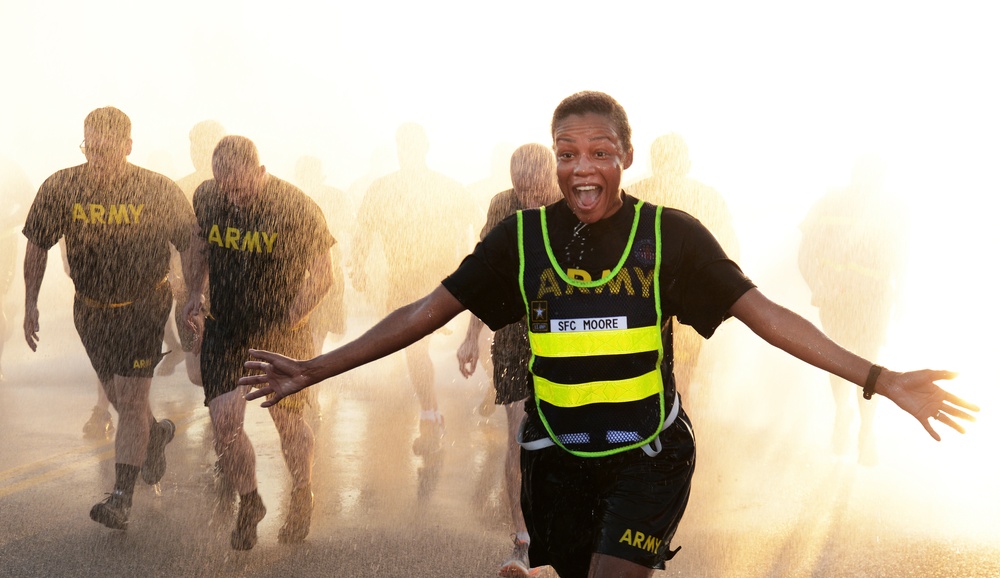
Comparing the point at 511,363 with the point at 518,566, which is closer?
the point at 518,566

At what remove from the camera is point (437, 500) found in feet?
20.2

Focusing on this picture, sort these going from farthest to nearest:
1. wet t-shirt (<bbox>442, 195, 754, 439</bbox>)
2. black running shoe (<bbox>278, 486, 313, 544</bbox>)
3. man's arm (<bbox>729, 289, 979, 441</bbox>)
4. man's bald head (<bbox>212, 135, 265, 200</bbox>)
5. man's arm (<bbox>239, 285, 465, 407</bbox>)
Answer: black running shoe (<bbox>278, 486, 313, 544</bbox>) → man's bald head (<bbox>212, 135, 265, 200</bbox>) → man's arm (<bbox>239, 285, 465, 407</bbox>) → wet t-shirt (<bbox>442, 195, 754, 439</bbox>) → man's arm (<bbox>729, 289, 979, 441</bbox>)

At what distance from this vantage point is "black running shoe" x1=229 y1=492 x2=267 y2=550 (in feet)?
17.1

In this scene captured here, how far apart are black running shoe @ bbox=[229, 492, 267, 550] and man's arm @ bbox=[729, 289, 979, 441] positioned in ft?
9.96

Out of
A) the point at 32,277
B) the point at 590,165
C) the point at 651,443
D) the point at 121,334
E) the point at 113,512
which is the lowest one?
the point at 113,512

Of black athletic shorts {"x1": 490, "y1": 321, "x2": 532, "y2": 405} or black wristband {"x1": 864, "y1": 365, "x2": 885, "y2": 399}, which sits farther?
black athletic shorts {"x1": 490, "y1": 321, "x2": 532, "y2": 405}

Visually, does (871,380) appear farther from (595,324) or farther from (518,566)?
(518,566)

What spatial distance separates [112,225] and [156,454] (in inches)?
53.0

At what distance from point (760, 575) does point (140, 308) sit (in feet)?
11.0

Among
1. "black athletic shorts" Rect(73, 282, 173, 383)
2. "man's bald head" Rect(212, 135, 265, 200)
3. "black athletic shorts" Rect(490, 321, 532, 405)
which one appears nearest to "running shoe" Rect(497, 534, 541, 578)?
"black athletic shorts" Rect(490, 321, 532, 405)

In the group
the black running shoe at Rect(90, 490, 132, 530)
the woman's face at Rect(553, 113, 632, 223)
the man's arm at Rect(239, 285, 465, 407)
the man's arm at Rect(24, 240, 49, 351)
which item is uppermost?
the woman's face at Rect(553, 113, 632, 223)

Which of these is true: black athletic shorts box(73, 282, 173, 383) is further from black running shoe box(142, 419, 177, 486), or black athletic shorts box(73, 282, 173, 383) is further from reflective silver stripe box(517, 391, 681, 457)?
reflective silver stripe box(517, 391, 681, 457)

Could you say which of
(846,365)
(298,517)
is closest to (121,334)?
(298,517)

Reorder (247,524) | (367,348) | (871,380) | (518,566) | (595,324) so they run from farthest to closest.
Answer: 1. (247,524)
2. (518,566)
3. (367,348)
4. (595,324)
5. (871,380)
